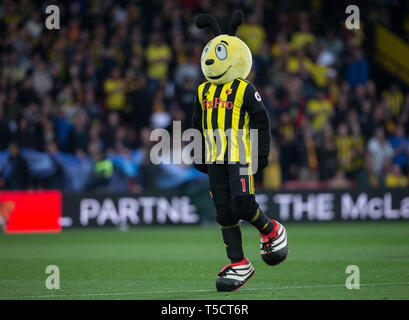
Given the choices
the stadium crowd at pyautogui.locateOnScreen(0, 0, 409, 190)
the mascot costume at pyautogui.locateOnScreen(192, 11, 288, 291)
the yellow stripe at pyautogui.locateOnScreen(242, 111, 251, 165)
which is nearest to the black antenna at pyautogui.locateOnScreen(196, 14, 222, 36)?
the mascot costume at pyautogui.locateOnScreen(192, 11, 288, 291)

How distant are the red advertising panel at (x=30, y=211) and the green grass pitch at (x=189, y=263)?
1.54 ft

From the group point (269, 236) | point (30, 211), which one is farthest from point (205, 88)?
point (30, 211)

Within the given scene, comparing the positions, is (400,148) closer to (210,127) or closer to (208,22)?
(208,22)

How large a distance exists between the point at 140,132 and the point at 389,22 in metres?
7.73

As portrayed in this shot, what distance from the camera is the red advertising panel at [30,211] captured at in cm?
1523

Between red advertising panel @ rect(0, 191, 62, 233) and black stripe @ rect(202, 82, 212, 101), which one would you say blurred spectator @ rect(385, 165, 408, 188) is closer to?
red advertising panel @ rect(0, 191, 62, 233)

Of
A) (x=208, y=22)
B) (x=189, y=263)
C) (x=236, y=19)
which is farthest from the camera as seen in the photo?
(x=189, y=263)

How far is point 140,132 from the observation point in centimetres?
1739

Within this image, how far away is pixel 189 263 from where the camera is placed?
10.0m

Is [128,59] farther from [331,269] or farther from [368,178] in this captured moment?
[331,269]

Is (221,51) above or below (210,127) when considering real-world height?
above

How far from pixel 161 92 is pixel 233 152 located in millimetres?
10183

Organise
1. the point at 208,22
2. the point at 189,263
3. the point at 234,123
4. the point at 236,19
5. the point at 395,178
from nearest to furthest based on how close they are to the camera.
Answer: the point at 234,123, the point at 236,19, the point at 208,22, the point at 189,263, the point at 395,178

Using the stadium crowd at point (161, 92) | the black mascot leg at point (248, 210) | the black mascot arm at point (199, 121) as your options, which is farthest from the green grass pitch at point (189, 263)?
the stadium crowd at point (161, 92)
